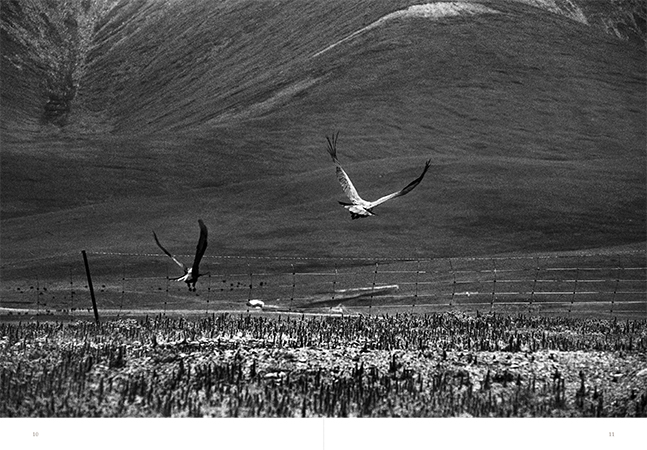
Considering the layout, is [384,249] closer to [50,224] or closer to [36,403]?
[50,224]

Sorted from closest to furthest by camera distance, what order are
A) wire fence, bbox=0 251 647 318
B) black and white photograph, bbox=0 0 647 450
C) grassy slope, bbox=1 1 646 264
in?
black and white photograph, bbox=0 0 647 450 → wire fence, bbox=0 251 647 318 → grassy slope, bbox=1 1 646 264

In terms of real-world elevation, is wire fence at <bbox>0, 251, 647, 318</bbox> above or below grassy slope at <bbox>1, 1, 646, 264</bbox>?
below

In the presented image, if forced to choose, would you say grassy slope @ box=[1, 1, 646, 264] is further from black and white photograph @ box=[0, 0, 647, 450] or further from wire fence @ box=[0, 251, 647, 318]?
wire fence @ box=[0, 251, 647, 318]

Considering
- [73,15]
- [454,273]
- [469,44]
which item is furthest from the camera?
[73,15]

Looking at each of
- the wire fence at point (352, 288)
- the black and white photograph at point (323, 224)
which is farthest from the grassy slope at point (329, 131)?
the wire fence at point (352, 288)

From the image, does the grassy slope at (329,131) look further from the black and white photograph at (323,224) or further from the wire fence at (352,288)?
the wire fence at (352,288)

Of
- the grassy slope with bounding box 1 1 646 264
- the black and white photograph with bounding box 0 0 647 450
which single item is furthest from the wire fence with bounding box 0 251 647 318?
the grassy slope with bounding box 1 1 646 264

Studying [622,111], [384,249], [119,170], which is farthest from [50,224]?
[622,111]
